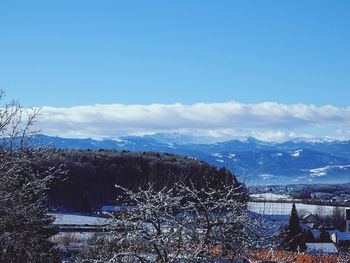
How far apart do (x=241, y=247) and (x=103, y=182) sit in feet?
173

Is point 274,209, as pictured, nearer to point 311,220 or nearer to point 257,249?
point 311,220

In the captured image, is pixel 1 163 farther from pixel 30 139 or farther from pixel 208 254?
pixel 208 254

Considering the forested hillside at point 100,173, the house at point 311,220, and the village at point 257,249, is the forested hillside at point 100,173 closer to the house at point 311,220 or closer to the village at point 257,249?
the village at point 257,249

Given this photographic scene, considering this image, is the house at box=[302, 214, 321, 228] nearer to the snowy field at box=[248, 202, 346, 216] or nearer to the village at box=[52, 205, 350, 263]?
the village at box=[52, 205, 350, 263]

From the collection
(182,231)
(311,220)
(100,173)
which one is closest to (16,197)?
(182,231)

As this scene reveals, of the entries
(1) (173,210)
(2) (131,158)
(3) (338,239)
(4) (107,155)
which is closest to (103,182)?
(2) (131,158)

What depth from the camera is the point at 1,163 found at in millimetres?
11375

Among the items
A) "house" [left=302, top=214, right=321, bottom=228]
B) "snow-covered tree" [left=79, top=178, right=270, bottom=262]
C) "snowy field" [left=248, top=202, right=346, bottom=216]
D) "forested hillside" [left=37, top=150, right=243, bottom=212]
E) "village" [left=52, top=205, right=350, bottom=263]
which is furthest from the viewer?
"house" [left=302, top=214, right=321, bottom=228]

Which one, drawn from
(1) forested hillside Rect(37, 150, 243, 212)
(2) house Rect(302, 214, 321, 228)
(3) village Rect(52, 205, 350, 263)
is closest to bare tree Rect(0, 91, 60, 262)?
(3) village Rect(52, 205, 350, 263)

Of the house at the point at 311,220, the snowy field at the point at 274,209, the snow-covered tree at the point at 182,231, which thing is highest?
the snow-covered tree at the point at 182,231

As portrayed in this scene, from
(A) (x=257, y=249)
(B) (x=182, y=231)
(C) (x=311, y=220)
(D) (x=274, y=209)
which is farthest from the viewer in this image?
(C) (x=311, y=220)

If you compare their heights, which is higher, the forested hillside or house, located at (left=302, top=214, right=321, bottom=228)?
the forested hillside

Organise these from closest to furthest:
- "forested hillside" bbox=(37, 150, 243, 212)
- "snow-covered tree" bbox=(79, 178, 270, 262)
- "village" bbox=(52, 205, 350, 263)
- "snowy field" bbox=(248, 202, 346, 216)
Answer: "snow-covered tree" bbox=(79, 178, 270, 262) < "village" bbox=(52, 205, 350, 263) < "snowy field" bbox=(248, 202, 346, 216) < "forested hillside" bbox=(37, 150, 243, 212)

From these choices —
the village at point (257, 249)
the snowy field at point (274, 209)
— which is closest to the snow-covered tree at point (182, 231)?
the village at point (257, 249)
